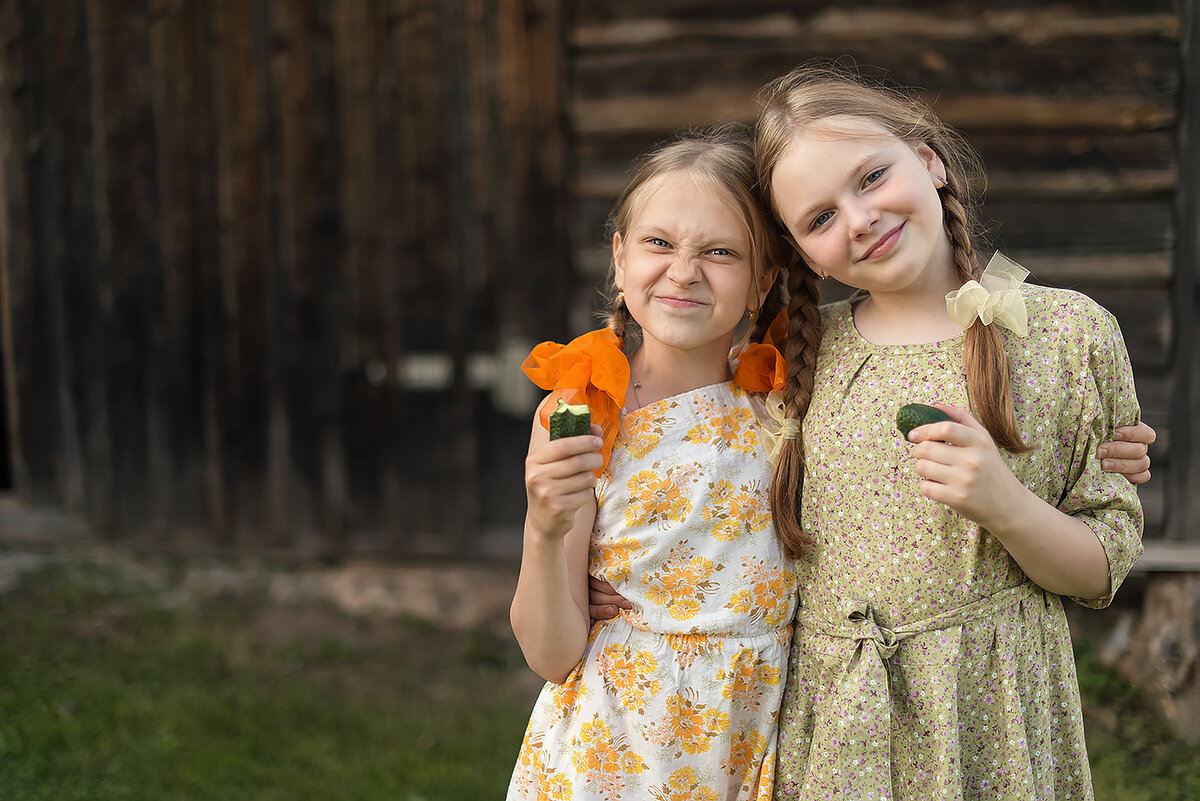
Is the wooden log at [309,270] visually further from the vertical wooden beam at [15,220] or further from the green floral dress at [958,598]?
the green floral dress at [958,598]

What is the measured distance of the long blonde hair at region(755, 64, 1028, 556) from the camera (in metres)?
1.49

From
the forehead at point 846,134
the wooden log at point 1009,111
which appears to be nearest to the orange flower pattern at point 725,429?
the forehead at point 846,134

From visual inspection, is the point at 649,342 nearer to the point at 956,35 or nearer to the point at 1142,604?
the point at 956,35

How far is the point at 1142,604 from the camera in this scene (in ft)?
12.8

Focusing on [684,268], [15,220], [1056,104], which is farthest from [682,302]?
[15,220]

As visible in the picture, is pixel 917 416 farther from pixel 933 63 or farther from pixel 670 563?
pixel 933 63

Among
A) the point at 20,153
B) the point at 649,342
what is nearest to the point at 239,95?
the point at 20,153

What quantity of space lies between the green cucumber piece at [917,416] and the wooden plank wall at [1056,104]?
8.39 ft

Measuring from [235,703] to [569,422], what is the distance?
2789 mm

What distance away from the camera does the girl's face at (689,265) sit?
166cm

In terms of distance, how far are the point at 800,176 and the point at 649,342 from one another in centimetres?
41

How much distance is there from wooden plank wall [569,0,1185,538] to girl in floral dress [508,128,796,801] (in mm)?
2317

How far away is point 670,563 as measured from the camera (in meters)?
1.65

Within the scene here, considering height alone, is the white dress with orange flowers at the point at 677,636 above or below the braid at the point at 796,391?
below
